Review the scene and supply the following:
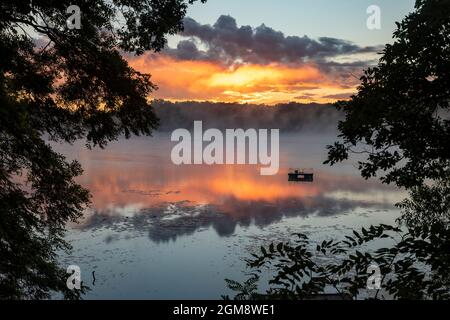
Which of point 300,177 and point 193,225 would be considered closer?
point 193,225

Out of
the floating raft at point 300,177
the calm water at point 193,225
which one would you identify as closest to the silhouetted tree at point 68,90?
the calm water at point 193,225

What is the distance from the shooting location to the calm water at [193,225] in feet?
120

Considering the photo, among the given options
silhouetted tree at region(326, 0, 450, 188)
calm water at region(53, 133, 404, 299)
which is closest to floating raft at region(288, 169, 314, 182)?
calm water at region(53, 133, 404, 299)

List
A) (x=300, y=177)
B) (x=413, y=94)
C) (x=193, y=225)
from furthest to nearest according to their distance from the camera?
1. (x=300, y=177)
2. (x=193, y=225)
3. (x=413, y=94)

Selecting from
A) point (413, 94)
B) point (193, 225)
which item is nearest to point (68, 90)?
point (413, 94)

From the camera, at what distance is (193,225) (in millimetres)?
55344

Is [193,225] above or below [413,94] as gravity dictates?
below

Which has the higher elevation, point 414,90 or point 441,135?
point 414,90

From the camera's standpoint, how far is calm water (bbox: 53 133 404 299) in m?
36.4

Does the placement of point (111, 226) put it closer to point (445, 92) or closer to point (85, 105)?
point (85, 105)

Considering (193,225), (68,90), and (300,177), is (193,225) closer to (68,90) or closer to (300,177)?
(68,90)

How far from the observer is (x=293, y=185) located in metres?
98.8
